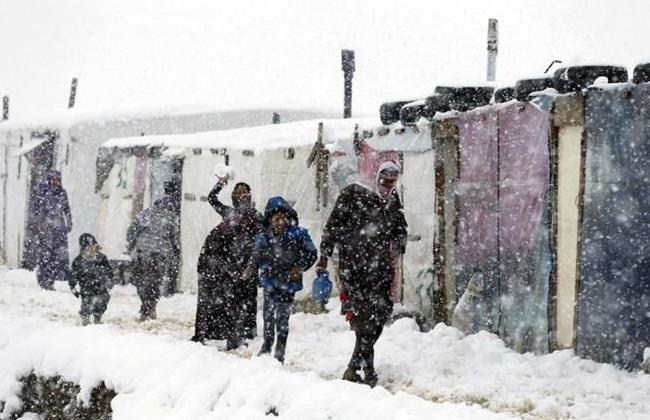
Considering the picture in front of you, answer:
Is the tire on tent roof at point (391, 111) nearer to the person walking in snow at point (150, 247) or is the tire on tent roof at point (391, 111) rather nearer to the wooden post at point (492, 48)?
the person walking in snow at point (150, 247)

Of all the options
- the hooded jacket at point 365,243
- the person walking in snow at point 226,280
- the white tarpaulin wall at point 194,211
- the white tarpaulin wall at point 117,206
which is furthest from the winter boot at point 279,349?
the white tarpaulin wall at point 117,206

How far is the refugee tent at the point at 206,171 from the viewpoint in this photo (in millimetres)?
14578

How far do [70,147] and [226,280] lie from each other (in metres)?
12.5

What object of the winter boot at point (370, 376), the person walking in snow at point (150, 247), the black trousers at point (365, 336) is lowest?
the winter boot at point (370, 376)

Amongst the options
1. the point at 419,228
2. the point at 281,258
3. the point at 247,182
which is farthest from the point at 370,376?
the point at 247,182

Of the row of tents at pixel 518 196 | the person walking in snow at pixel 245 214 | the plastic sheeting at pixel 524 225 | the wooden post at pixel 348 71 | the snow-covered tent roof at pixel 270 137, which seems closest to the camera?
the row of tents at pixel 518 196

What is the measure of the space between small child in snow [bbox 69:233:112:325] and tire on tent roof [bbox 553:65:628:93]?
Result: 6023mm

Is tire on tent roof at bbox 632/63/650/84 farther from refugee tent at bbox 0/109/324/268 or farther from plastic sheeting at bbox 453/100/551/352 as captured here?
refugee tent at bbox 0/109/324/268

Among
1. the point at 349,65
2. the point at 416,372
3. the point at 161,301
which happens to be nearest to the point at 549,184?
the point at 416,372

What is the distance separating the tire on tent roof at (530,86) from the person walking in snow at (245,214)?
2.71 metres

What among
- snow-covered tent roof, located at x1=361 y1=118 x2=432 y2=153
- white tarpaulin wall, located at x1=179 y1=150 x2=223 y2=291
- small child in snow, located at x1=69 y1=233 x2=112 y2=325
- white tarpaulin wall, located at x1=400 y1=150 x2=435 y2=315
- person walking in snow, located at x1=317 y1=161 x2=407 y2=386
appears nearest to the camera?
person walking in snow, located at x1=317 y1=161 x2=407 y2=386

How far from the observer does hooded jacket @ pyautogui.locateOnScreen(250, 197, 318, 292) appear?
9.30 m

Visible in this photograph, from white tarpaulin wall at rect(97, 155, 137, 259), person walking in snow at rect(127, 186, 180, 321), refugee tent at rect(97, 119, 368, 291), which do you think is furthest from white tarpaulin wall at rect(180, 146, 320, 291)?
white tarpaulin wall at rect(97, 155, 137, 259)

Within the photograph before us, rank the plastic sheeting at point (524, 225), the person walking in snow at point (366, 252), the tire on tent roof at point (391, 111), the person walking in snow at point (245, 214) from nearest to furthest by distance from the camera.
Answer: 1. the person walking in snow at point (366, 252)
2. the plastic sheeting at point (524, 225)
3. the person walking in snow at point (245, 214)
4. the tire on tent roof at point (391, 111)
